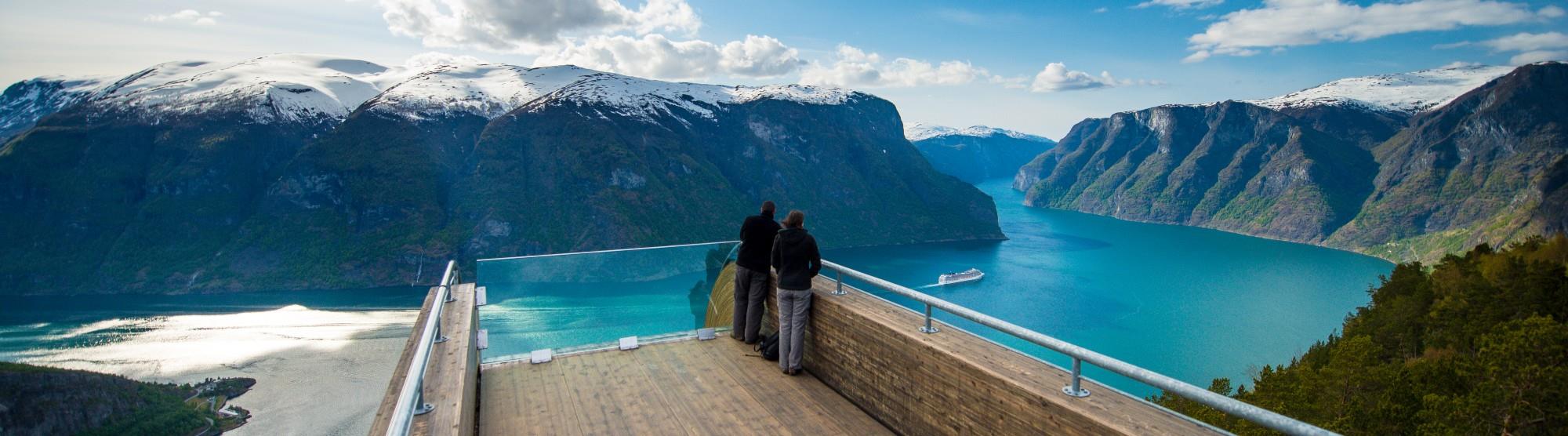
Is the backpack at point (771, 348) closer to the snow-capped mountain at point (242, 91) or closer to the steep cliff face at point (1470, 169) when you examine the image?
the steep cliff face at point (1470, 169)

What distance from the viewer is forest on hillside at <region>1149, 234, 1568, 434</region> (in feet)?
62.3

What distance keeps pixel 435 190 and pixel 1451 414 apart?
14232cm

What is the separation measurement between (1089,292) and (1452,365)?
67.9 metres

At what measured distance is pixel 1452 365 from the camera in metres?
23.9

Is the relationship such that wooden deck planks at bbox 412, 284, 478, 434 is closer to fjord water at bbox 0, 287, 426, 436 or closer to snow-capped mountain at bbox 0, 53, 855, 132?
fjord water at bbox 0, 287, 426, 436

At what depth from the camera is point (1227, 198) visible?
188 meters

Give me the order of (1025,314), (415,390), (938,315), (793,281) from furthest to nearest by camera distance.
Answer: (1025,314) → (938,315) → (793,281) → (415,390)

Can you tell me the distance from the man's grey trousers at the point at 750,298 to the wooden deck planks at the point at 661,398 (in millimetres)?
289

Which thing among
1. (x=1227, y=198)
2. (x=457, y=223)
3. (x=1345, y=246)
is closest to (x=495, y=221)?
(x=457, y=223)

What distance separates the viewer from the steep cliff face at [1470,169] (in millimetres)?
131000

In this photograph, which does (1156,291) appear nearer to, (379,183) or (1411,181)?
(1411,181)

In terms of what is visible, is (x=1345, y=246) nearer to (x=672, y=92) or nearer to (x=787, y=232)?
(x=672, y=92)

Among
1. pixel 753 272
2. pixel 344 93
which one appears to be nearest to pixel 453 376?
pixel 753 272

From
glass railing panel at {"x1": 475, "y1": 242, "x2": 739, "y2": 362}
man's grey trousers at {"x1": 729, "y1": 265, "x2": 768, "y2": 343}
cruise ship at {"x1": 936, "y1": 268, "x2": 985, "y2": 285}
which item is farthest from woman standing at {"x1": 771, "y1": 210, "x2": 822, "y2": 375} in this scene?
cruise ship at {"x1": 936, "y1": 268, "x2": 985, "y2": 285}
